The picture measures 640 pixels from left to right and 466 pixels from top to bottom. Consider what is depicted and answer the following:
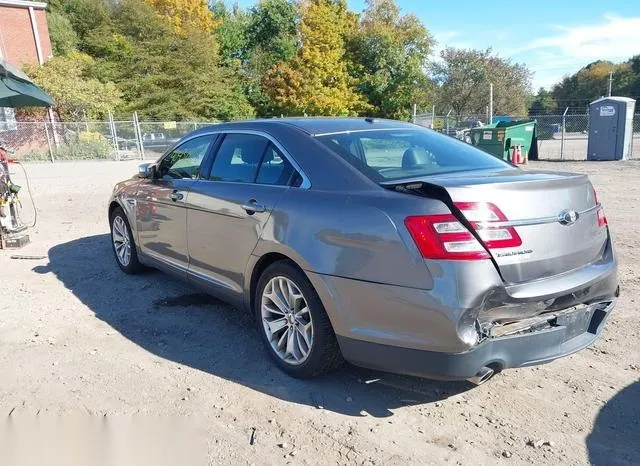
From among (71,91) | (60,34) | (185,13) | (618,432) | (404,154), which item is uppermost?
(185,13)

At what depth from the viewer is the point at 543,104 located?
8081 cm

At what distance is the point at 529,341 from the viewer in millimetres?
2748

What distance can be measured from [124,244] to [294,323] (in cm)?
316

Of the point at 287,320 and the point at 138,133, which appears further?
the point at 138,133

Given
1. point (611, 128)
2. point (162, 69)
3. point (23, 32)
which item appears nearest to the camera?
point (611, 128)

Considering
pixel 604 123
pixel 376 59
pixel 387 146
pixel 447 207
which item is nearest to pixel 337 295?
pixel 447 207

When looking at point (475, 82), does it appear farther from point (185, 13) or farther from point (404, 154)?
point (404, 154)

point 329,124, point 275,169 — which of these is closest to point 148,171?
point 275,169

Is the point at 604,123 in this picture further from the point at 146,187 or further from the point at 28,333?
the point at 28,333

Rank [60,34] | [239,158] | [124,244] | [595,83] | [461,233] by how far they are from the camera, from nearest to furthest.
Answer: [461,233]
[239,158]
[124,244]
[60,34]
[595,83]

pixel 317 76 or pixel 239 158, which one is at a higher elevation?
pixel 317 76

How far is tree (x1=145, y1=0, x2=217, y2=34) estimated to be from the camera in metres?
46.2

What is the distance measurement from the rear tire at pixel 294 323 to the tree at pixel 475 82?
161ft

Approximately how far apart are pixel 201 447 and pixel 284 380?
31.0 inches
